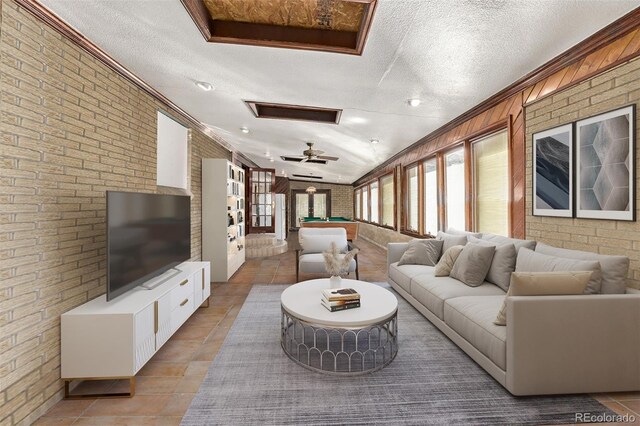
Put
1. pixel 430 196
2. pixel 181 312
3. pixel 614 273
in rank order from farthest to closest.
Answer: pixel 430 196, pixel 181 312, pixel 614 273

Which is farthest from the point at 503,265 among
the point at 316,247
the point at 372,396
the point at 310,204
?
the point at 310,204

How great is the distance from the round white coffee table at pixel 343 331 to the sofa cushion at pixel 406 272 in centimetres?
89

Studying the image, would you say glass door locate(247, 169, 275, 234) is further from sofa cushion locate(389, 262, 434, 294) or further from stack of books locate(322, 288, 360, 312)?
stack of books locate(322, 288, 360, 312)

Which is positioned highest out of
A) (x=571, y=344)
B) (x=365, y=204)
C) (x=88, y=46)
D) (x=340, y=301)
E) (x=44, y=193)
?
(x=88, y=46)

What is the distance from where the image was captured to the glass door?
8.43 metres

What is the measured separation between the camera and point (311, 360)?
96.7 inches

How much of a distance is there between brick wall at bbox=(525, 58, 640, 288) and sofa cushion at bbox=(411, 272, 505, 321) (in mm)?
794

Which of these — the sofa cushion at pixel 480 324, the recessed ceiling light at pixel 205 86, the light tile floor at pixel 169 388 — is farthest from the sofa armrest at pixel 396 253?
the recessed ceiling light at pixel 205 86

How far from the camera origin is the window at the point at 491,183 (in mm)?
3750

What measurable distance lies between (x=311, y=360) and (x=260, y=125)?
12.4ft

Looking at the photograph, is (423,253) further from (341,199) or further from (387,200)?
→ (341,199)

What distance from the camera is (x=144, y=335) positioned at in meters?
2.16

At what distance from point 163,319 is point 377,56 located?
289 centimetres

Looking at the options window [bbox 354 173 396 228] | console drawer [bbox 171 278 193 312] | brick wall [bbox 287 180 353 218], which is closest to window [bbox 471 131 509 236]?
window [bbox 354 173 396 228]
